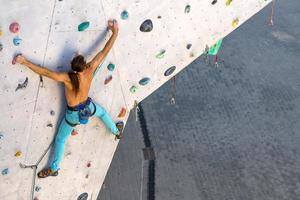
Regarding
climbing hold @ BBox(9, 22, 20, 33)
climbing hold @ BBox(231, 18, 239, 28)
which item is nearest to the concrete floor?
climbing hold @ BBox(231, 18, 239, 28)

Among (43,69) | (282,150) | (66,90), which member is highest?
(43,69)

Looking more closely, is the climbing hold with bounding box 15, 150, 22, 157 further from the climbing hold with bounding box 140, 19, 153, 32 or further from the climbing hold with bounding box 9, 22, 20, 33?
the climbing hold with bounding box 140, 19, 153, 32

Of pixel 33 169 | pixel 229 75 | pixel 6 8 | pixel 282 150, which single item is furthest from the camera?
pixel 229 75

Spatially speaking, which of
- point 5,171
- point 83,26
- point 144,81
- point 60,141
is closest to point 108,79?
point 144,81

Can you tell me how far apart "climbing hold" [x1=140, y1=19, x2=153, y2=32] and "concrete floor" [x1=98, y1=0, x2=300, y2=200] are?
535cm

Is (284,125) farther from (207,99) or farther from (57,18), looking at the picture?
(57,18)

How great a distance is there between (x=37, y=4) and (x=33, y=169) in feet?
8.15

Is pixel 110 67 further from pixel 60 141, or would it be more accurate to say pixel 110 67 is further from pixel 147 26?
pixel 60 141

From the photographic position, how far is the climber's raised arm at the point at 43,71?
4.75 metres

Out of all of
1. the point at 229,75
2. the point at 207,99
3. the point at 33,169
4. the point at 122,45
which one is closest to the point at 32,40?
the point at 122,45

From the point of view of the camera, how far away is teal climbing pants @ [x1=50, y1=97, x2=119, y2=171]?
5.53 m

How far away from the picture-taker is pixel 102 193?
9875 mm

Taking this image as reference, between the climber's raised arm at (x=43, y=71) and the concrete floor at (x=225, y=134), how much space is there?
211 inches

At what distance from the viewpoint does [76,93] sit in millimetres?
5285
